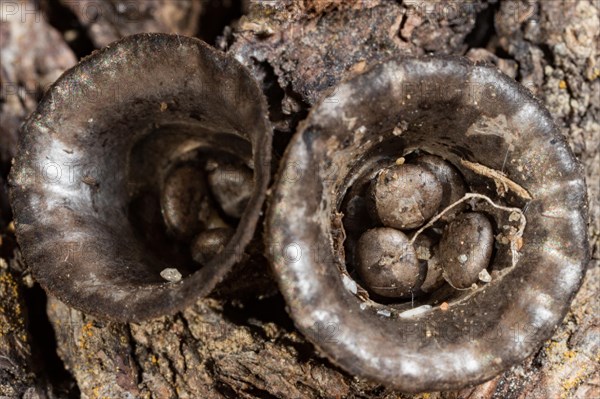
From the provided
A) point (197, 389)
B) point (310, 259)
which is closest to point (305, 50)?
point (310, 259)

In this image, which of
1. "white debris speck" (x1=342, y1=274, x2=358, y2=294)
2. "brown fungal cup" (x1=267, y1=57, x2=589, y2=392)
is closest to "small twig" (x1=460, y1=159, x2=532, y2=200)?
"brown fungal cup" (x1=267, y1=57, x2=589, y2=392)

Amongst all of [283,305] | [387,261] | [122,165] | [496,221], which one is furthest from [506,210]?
[122,165]

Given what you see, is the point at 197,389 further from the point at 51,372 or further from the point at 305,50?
the point at 305,50

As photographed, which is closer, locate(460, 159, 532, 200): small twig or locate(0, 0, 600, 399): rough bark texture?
locate(460, 159, 532, 200): small twig

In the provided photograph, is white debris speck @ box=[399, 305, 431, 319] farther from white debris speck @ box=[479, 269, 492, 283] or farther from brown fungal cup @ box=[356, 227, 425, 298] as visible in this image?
white debris speck @ box=[479, 269, 492, 283]

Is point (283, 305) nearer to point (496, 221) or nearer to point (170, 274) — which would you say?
point (170, 274)

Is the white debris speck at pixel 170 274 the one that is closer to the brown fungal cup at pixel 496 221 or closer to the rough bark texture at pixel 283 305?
the rough bark texture at pixel 283 305

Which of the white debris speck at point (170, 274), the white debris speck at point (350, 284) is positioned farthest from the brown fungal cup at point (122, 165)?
the white debris speck at point (350, 284)

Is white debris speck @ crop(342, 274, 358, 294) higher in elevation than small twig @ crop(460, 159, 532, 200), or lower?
lower

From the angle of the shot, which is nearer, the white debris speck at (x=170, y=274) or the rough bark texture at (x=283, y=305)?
the white debris speck at (x=170, y=274)
